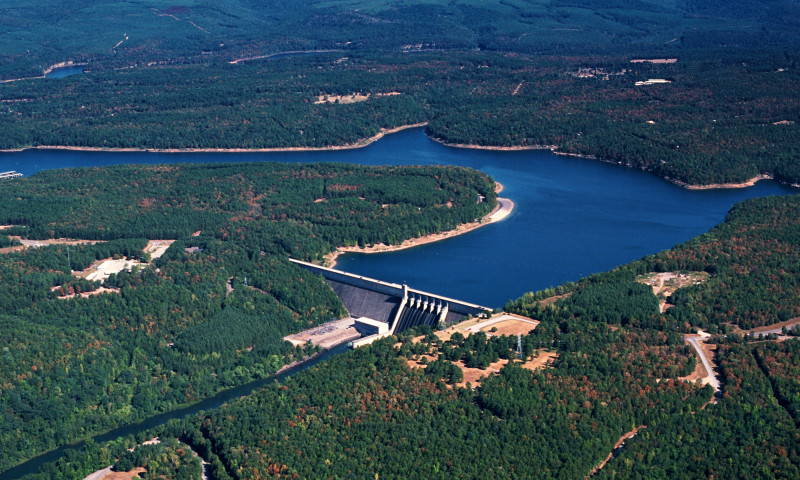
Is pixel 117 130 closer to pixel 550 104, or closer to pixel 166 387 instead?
pixel 550 104

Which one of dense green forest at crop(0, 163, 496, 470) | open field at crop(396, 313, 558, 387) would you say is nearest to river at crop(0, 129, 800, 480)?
dense green forest at crop(0, 163, 496, 470)

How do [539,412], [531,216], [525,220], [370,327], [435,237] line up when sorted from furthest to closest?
[531,216]
[525,220]
[435,237]
[370,327]
[539,412]

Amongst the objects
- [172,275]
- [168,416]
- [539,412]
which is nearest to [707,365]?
[539,412]

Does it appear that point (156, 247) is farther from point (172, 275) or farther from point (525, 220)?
point (525, 220)

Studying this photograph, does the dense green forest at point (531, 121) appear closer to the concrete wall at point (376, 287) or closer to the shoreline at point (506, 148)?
the shoreline at point (506, 148)

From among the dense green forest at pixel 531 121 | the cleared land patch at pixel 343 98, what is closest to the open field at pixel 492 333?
the dense green forest at pixel 531 121

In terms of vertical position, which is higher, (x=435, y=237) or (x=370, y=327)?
(x=435, y=237)

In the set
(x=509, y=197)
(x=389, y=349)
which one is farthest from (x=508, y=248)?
(x=389, y=349)
